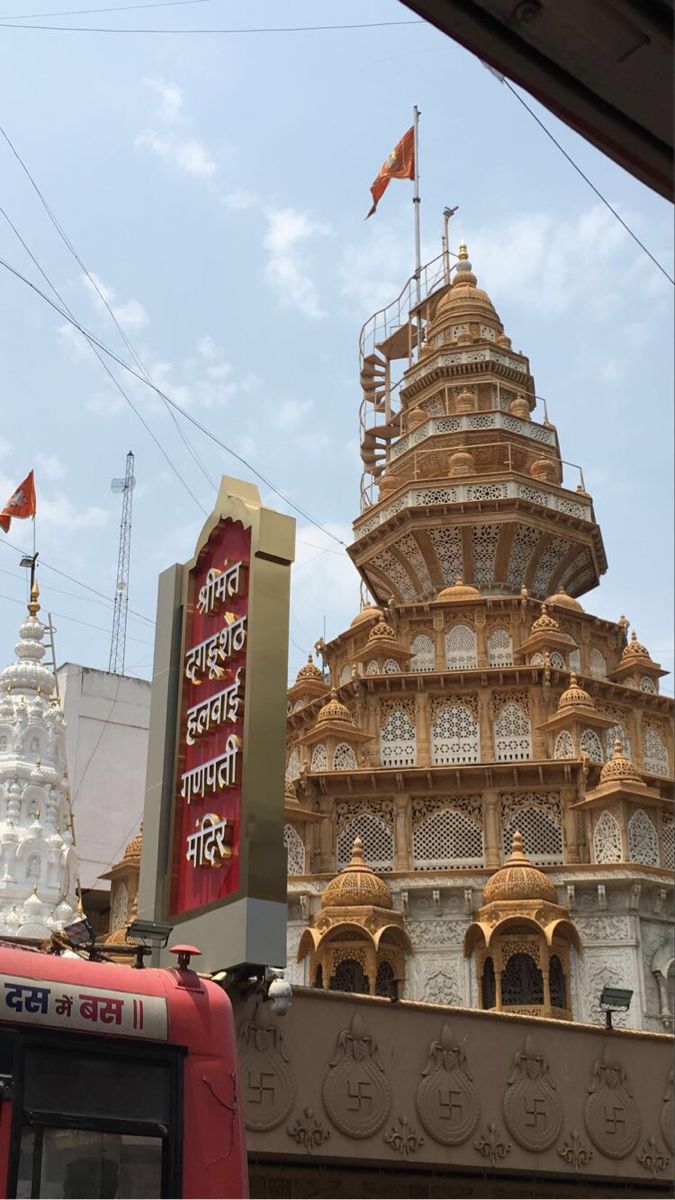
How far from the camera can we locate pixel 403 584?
4178 cm

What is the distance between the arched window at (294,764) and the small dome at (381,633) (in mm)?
3721

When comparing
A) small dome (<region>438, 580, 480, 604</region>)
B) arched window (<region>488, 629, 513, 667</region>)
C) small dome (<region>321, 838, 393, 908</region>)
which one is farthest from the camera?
small dome (<region>438, 580, 480, 604</region>)

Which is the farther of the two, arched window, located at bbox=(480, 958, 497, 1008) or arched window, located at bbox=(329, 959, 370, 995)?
arched window, located at bbox=(480, 958, 497, 1008)

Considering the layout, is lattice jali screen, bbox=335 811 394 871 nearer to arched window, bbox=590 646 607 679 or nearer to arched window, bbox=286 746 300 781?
arched window, bbox=286 746 300 781

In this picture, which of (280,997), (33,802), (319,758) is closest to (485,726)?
(319,758)

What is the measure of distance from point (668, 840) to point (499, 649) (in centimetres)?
772

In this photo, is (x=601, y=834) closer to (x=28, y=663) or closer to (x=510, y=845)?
(x=510, y=845)

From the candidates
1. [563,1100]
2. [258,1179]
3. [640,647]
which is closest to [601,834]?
[640,647]

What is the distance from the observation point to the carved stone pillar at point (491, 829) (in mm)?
31688

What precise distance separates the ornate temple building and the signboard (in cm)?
1939

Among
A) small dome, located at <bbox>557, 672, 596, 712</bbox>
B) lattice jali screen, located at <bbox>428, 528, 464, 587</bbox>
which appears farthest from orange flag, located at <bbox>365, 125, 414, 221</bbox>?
small dome, located at <bbox>557, 672, 596, 712</bbox>

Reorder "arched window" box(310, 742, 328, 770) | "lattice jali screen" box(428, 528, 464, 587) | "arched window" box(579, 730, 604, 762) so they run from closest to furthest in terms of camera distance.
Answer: "arched window" box(579, 730, 604, 762) < "arched window" box(310, 742, 328, 770) < "lattice jali screen" box(428, 528, 464, 587)

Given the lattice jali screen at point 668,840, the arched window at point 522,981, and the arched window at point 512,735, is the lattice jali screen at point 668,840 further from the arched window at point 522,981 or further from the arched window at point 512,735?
the arched window at point 522,981

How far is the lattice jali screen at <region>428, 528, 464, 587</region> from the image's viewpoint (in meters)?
40.3
